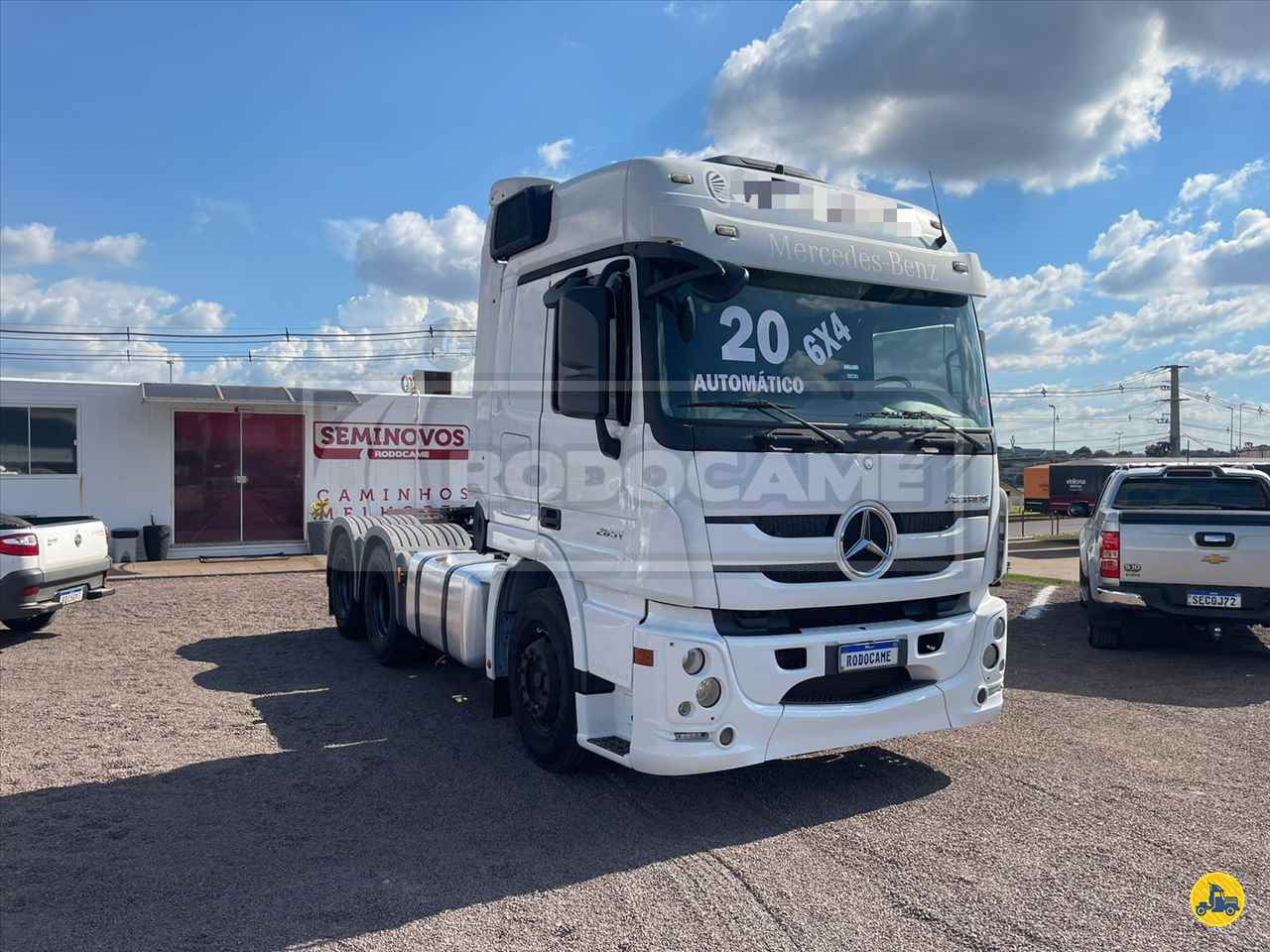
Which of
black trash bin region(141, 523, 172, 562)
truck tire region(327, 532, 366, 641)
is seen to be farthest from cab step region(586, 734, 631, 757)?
black trash bin region(141, 523, 172, 562)

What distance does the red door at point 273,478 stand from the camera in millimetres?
18531

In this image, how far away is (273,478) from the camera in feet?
61.5

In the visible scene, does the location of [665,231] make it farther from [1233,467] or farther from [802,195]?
[1233,467]

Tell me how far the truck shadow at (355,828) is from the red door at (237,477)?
39.8 ft

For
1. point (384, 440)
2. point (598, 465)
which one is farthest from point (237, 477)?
point (598, 465)

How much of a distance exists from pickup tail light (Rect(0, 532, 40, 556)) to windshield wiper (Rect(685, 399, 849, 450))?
25.5 ft

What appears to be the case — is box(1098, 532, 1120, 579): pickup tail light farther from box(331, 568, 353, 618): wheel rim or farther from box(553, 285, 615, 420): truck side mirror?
box(331, 568, 353, 618): wheel rim

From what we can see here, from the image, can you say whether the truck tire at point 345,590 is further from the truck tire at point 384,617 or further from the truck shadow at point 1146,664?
the truck shadow at point 1146,664

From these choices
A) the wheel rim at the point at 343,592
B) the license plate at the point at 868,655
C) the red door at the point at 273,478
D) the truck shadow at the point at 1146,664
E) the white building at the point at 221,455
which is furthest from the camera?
the red door at the point at 273,478

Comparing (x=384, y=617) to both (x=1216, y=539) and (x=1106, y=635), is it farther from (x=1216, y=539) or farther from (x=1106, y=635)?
(x=1216, y=539)

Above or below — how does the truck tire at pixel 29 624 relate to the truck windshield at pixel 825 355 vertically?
below

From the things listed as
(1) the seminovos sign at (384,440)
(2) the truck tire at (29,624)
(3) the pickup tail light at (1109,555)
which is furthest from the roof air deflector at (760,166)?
(1) the seminovos sign at (384,440)

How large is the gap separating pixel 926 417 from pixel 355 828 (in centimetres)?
380

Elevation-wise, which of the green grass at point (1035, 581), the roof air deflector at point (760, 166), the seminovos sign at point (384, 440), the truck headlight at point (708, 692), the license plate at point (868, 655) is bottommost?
the green grass at point (1035, 581)
